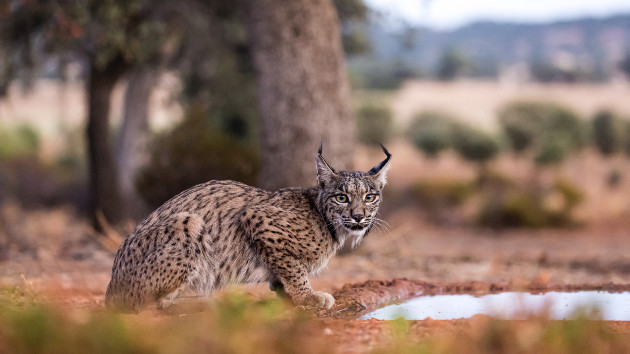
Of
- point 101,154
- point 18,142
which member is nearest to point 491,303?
point 101,154

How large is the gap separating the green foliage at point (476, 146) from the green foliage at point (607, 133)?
18.3ft

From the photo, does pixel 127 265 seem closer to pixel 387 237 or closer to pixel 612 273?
pixel 612 273

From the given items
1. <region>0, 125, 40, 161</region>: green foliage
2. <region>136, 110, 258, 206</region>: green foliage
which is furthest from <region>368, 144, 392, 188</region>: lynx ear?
<region>0, 125, 40, 161</region>: green foliage

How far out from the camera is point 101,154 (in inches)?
745

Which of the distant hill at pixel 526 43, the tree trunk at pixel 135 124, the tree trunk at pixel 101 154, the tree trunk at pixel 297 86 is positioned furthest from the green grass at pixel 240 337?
the distant hill at pixel 526 43

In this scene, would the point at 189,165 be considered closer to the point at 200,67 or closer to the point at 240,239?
the point at 200,67

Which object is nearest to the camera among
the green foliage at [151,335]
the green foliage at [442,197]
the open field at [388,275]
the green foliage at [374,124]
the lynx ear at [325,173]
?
the green foliage at [151,335]

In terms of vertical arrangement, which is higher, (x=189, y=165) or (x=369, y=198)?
(x=369, y=198)

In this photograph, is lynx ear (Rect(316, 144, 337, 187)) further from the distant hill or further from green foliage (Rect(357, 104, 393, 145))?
the distant hill

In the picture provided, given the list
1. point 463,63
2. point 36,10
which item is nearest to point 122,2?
point 36,10

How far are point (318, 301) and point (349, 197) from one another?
2.92 feet

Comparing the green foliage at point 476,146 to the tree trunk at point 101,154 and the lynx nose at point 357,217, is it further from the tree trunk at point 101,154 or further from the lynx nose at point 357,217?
the lynx nose at point 357,217

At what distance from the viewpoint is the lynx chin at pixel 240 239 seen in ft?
20.7

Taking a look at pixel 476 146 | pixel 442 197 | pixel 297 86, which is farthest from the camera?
pixel 476 146
